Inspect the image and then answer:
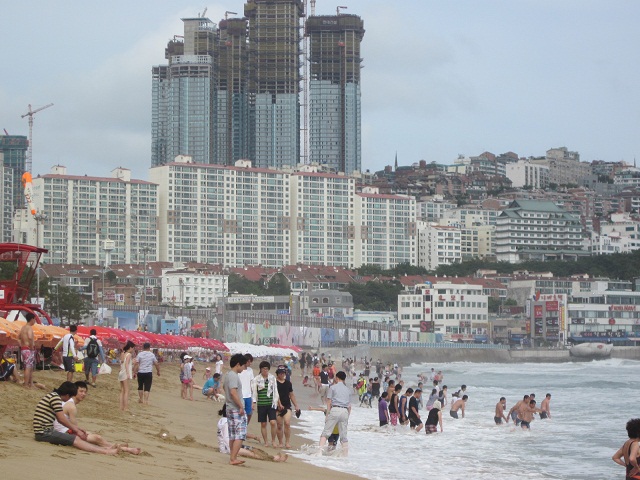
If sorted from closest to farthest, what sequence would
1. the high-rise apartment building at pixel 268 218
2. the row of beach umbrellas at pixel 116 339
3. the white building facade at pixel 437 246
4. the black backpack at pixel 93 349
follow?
the row of beach umbrellas at pixel 116 339, the black backpack at pixel 93 349, the high-rise apartment building at pixel 268 218, the white building facade at pixel 437 246

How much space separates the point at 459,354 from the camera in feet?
354

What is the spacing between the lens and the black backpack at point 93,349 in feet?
74.0

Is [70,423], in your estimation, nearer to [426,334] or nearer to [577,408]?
[577,408]

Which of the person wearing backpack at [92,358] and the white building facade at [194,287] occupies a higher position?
the white building facade at [194,287]

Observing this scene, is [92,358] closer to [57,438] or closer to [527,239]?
[57,438]

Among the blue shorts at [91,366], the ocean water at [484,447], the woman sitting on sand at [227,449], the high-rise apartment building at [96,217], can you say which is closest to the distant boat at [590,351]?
the high-rise apartment building at [96,217]

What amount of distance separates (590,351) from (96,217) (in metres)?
77.0

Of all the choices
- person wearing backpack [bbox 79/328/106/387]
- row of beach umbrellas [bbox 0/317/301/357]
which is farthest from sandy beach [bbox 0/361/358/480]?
row of beach umbrellas [bbox 0/317/301/357]

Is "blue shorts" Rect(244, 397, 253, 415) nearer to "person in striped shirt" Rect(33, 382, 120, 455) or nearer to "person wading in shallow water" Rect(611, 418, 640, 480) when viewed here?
"person in striped shirt" Rect(33, 382, 120, 455)

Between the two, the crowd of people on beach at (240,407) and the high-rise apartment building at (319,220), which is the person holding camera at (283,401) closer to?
the crowd of people on beach at (240,407)

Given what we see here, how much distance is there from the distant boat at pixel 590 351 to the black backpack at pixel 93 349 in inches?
3709

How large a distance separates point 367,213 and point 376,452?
515 ft

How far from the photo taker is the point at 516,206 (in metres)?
200

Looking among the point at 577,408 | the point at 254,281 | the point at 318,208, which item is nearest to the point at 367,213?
the point at 318,208
